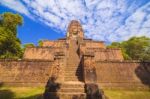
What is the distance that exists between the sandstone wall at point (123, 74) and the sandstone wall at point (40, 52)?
27.7 feet

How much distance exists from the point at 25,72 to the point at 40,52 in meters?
8.09

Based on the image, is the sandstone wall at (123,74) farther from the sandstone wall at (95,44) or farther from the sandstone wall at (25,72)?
the sandstone wall at (95,44)

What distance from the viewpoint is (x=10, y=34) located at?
36.0 metres

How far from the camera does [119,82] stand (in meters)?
20.5

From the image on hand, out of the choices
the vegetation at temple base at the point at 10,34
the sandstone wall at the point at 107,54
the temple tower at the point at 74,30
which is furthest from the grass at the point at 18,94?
the vegetation at temple base at the point at 10,34

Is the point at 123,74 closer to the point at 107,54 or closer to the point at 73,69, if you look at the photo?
the point at 73,69

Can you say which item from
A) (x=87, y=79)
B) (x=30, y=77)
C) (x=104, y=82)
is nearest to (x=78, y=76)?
(x=87, y=79)

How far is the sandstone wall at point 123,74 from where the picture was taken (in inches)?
800

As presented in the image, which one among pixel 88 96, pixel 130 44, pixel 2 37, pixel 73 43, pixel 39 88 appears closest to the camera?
pixel 88 96

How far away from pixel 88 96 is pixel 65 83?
6.24 ft

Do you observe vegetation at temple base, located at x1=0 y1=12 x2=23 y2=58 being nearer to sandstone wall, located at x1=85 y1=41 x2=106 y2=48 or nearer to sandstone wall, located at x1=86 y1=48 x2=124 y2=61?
sandstone wall, located at x1=85 y1=41 x2=106 y2=48

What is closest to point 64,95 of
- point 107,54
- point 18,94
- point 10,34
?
point 18,94

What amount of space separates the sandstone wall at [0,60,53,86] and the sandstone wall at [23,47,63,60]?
611cm

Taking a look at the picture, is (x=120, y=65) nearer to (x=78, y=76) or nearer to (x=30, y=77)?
(x=78, y=76)
